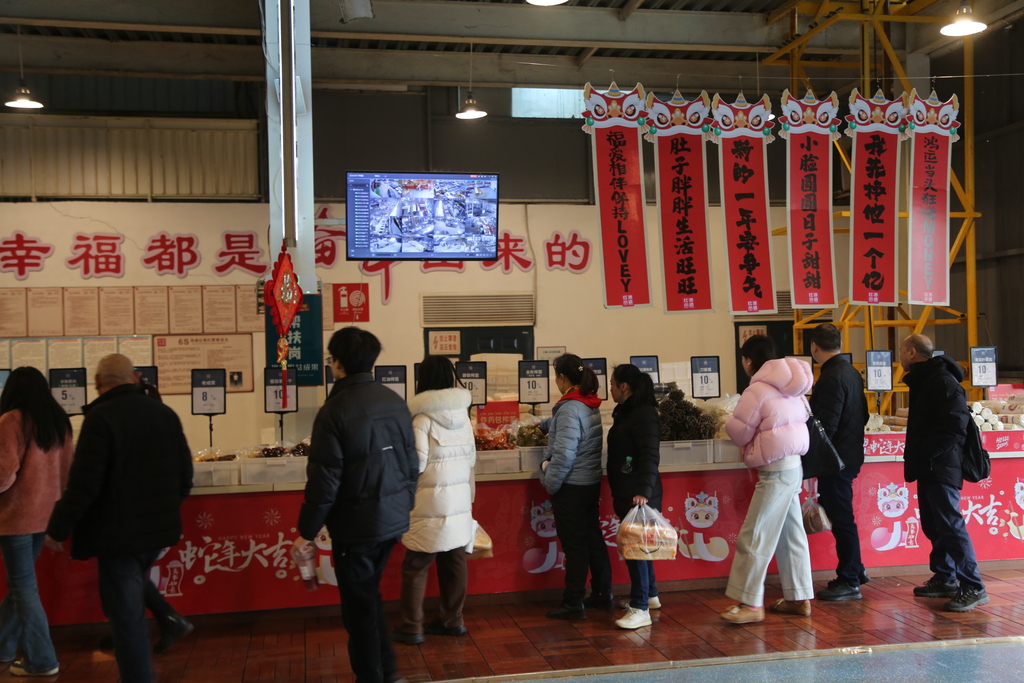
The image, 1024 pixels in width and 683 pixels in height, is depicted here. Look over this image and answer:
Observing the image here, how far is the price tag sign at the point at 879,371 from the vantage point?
6145 mm

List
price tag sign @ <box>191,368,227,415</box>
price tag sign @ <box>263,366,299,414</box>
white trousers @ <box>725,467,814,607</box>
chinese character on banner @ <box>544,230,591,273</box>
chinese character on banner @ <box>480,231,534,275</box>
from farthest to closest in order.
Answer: chinese character on banner @ <box>544,230,591,273</box>
chinese character on banner @ <box>480,231,534,275</box>
price tag sign @ <box>263,366,299,414</box>
price tag sign @ <box>191,368,227,415</box>
white trousers @ <box>725,467,814,607</box>

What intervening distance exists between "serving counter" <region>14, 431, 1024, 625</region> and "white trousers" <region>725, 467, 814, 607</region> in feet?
2.06

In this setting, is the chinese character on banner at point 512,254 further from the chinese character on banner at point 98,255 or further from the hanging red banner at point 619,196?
the hanging red banner at point 619,196

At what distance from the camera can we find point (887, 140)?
6.11 m

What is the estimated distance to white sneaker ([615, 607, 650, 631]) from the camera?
4.43m

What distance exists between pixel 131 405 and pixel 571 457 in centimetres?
218

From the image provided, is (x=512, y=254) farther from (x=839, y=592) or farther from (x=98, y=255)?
(x=839, y=592)

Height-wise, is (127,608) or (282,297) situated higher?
(282,297)

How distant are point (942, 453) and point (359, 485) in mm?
3268

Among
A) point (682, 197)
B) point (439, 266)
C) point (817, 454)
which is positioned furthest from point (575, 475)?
point (439, 266)

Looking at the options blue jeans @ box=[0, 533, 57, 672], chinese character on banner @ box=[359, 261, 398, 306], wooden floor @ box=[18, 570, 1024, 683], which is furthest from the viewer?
chinese character on banner @ box=[359, 261, 398, 306]

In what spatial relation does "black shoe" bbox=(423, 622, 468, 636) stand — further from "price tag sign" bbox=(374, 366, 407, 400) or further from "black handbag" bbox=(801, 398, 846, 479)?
"black handbag" bbox=(801, 398, 846, 479)

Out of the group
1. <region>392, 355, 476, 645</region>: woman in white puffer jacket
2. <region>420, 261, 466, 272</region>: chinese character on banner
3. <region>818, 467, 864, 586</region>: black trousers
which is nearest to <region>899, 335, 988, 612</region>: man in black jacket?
<region>818, 467, 864, 586</region>: black trousers

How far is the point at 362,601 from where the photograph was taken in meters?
3.32
